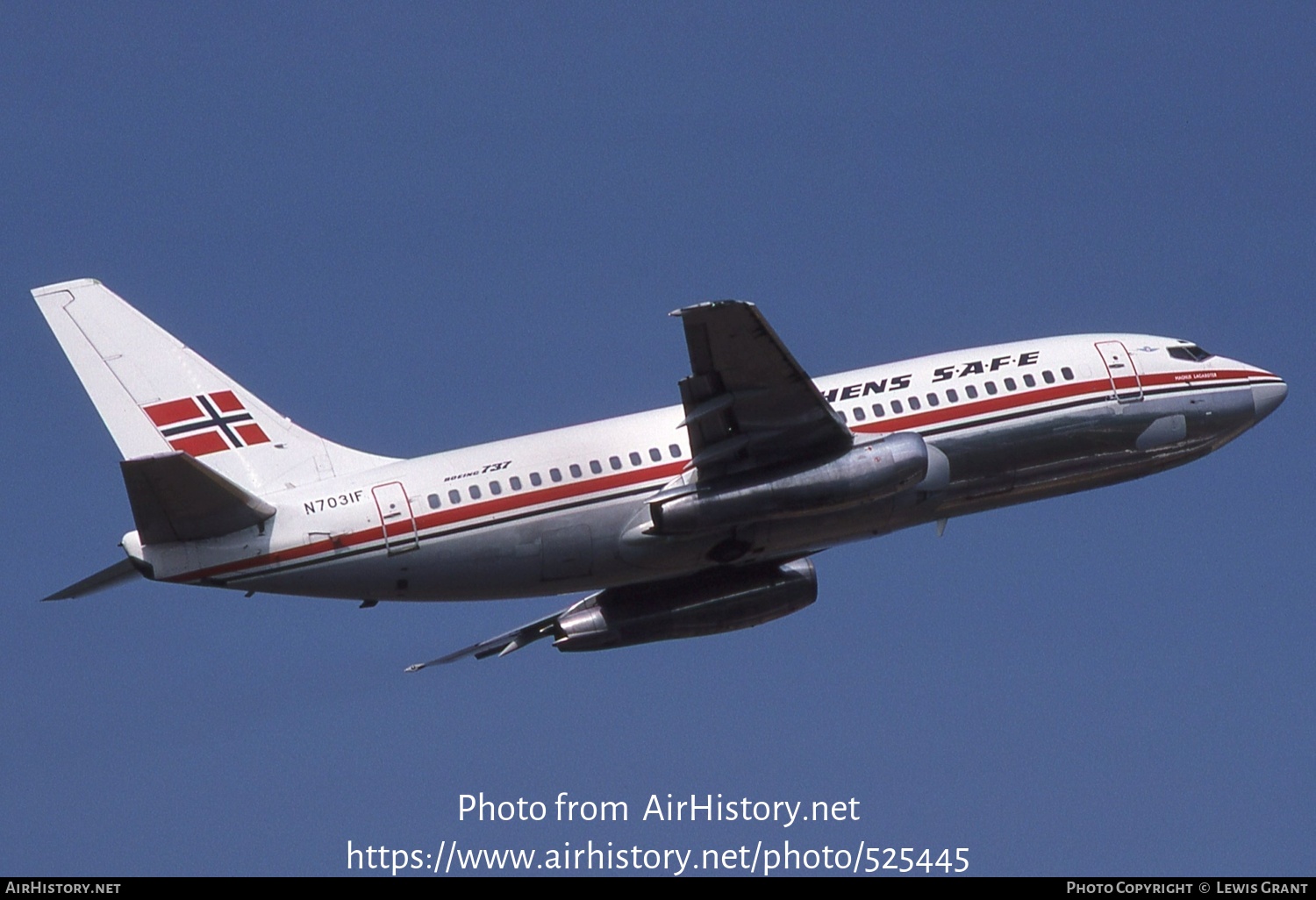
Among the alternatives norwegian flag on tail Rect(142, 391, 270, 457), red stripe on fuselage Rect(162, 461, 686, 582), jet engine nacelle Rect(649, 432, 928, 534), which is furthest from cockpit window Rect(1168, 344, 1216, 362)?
norwegian flag on tail Rect(142, 391, 270, 457)

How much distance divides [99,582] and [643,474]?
40.9 ft

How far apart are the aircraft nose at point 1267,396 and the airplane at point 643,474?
1.98 meters

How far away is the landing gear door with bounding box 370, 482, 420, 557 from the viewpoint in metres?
40.8

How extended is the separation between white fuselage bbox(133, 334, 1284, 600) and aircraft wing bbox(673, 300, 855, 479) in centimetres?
130

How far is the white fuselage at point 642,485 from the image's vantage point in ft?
134

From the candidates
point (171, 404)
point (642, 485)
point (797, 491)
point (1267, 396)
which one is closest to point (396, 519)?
point (642, 485)

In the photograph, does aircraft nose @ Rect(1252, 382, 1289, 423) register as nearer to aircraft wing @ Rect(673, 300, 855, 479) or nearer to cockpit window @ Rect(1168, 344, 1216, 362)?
cockpit window @ Rect(1168, 344, 1216, 362)

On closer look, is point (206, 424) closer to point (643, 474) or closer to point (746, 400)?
point (643, 474)

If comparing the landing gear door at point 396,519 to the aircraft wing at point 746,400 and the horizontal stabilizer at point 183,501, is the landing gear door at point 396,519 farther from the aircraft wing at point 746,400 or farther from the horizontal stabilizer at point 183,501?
the aircraft wing at point 746,400

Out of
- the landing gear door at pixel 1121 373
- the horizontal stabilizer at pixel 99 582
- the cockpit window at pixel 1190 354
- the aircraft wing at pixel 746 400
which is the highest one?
the cockpit window at pixel 1190 354

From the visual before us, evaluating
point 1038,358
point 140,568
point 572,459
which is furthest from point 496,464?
point 1038,358

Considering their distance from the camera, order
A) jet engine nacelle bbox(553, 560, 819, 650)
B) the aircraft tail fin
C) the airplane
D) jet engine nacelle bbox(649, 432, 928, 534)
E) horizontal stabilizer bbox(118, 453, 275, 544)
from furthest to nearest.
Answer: jet engine nacelle bbox(553, 560, 819, 650)
the aircraft tail fin
jet engine nacelle bbox(649, 432, 928, 534)
the airplane
horizontal stabilizer bbox(118, 453, 275, 544)

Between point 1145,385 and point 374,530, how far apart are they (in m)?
19.7

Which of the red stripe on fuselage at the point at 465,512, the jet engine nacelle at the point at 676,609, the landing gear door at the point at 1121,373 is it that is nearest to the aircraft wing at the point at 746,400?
the red stripe on fuselage at the point at 465,512
